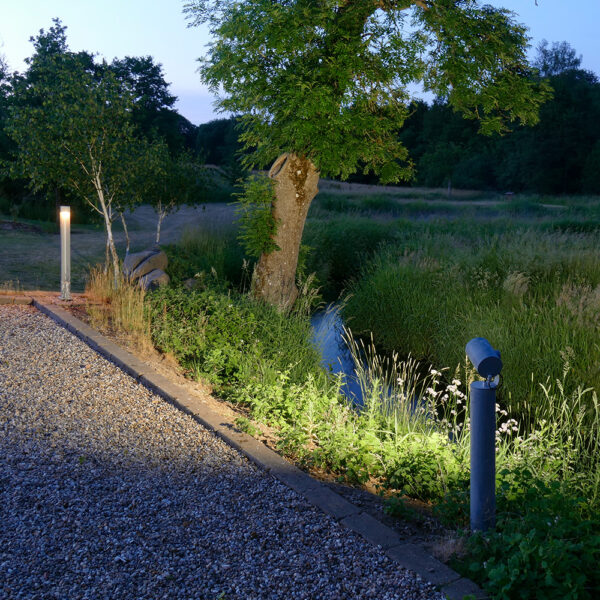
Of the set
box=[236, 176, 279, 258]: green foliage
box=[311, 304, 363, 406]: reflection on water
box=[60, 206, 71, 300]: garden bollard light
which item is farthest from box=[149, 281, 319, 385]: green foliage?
box=[60, 206, 71, 300]: garden bollard light

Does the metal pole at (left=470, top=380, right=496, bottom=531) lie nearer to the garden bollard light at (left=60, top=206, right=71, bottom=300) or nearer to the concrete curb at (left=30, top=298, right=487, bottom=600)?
the concrete curb at (left=30, top=298, right=487, bottom=600)

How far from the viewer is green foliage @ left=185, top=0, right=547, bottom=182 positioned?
25.5ft

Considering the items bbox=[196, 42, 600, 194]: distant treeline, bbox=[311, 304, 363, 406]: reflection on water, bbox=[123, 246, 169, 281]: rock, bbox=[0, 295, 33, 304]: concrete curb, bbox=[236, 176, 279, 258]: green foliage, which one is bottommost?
bbox=[311, 304, 363, 406]: reflection on water

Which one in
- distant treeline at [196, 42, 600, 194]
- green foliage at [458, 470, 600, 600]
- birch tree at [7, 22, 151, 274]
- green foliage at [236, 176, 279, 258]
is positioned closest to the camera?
green foliage at [458, 470, 600, 600]

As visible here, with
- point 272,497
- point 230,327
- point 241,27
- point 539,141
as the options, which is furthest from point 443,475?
point 539,141

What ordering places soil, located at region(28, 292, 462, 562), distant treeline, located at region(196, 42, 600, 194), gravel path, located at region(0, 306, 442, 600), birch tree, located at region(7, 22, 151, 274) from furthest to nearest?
distant treeline, located at region(196, 42, 600, 194) < birch tree, located at region(7, 22, 151, 274) < soil, located at region(28, 292, 462, 562) < gravel path, located at region(0, 306, 442, 600)

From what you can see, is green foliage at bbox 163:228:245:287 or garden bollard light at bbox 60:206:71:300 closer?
garden bollard light at bbox 60:206:71:300

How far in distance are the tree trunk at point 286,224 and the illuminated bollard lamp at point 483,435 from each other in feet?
19.2

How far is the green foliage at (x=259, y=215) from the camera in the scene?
356 inches

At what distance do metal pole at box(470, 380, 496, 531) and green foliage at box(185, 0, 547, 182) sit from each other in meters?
5.22

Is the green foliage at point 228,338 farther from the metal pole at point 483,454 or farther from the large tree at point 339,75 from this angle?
the metal pole at point 483,454

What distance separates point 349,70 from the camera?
7.77m

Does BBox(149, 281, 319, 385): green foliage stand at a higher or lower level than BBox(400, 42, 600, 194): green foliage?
lower

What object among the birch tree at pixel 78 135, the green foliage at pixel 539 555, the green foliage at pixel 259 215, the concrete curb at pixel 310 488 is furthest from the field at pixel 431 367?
the birch tree at pixel 78 135
